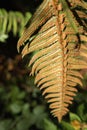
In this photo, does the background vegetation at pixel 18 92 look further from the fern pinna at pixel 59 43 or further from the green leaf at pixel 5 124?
the fern pinna at pixel 59 43

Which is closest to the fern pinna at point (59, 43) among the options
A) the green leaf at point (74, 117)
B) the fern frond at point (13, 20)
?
the green leaf at point (74, 117)

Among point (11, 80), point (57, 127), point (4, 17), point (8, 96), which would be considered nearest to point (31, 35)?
point (57, 127)

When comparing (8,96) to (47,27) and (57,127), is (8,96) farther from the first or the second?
(47,27)

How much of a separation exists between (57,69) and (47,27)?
0.10 metres

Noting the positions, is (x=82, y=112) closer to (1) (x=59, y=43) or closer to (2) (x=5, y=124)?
(1) (x=59, y=43)

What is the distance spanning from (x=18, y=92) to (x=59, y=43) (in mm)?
1361

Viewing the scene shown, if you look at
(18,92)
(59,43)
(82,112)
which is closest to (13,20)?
(18,92)

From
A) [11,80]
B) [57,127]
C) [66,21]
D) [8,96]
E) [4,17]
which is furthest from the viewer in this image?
[11,80]

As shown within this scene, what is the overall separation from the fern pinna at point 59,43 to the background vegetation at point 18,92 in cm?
26

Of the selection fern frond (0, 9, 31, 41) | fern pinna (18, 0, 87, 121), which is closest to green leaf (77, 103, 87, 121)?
fern pinna (18, 0, 87, 121)

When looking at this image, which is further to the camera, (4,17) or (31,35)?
(4,17)

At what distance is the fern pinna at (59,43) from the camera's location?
81 cm

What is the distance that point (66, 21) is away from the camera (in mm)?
802

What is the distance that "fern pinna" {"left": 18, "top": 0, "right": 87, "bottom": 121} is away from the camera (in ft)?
2.65
